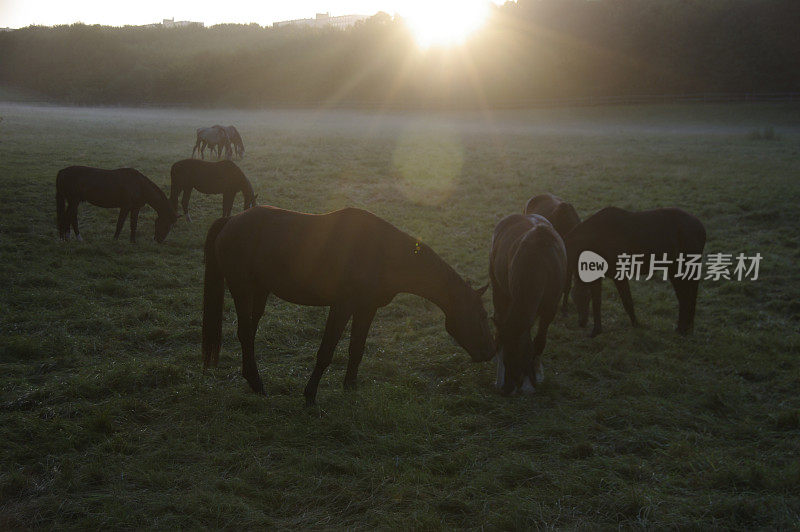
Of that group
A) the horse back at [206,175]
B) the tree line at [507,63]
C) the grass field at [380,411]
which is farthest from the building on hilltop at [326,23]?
the grass field at [380,411]

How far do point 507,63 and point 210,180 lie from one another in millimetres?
46389

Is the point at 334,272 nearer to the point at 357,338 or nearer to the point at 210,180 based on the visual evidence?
the point at 357,338

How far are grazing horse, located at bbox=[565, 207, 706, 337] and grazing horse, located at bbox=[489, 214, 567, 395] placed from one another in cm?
156

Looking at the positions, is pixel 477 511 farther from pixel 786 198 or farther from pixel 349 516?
pixel 786 198

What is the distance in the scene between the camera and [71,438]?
4539 mm

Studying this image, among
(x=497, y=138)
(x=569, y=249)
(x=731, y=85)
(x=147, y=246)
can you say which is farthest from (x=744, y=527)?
(x=731, y=85)

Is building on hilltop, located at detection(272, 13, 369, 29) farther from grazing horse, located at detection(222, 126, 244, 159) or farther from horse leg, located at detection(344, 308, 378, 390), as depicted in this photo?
horse leg, located at detection(344, 308, 378, 390)

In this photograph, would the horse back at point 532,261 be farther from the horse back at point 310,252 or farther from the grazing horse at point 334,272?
the horse back at point 310,252

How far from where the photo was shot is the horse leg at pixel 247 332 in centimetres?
546

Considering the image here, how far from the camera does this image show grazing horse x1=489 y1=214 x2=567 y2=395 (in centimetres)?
539

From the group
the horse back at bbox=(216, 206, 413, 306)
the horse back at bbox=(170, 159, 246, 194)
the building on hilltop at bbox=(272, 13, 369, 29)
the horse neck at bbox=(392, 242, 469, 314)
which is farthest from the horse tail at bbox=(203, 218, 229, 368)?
the building on hilltop at bbox=(272, 13, 369, 29)

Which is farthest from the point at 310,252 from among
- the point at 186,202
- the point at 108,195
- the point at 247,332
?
the point at 186,202

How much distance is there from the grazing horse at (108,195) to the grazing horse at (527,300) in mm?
8407

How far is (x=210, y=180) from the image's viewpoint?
14.1 meters
